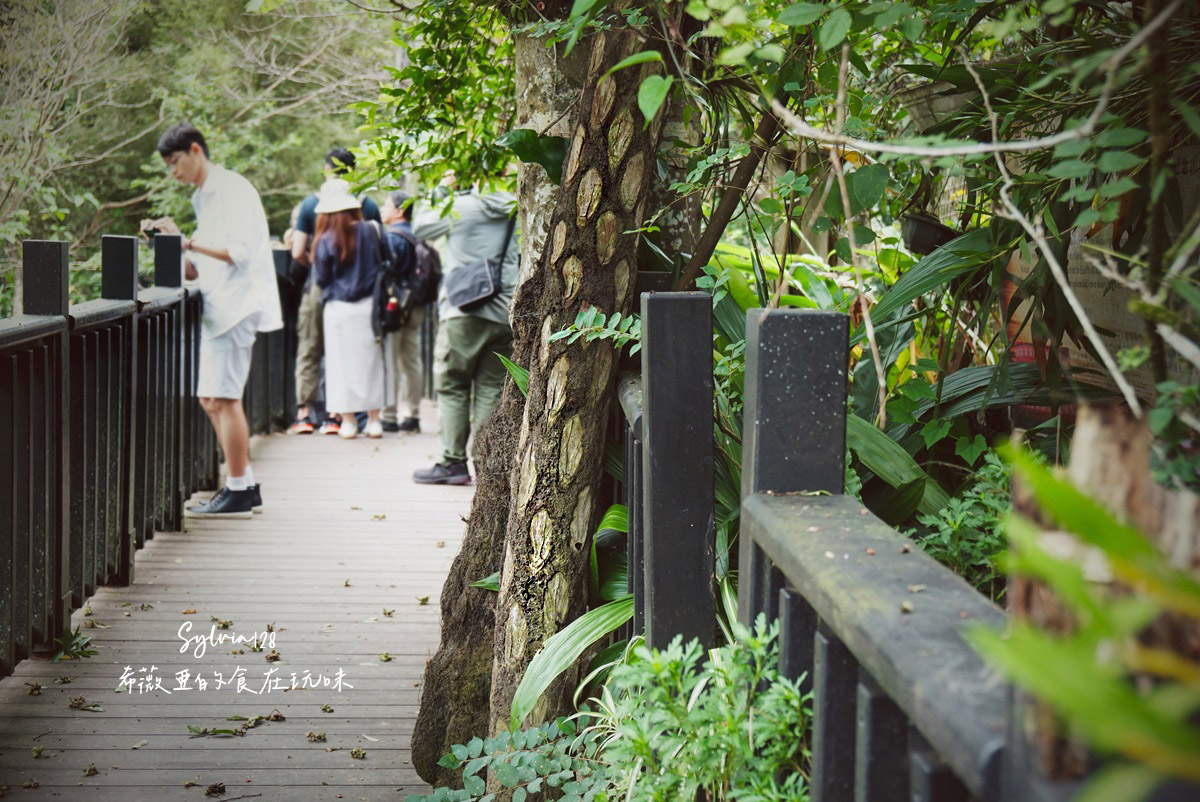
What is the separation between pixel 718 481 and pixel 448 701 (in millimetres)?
1072

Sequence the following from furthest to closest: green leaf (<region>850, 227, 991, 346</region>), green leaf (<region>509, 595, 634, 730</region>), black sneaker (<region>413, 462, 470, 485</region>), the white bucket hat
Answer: the white bucket hat < black sneaker (<region>413, 462, 470, 485</region>) < green leaf (<region>850, 227, 991, 346</region>) < green leaf (<region>509, 595, 634, 730</region>)

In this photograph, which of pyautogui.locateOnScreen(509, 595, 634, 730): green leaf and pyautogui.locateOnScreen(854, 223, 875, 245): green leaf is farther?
pyautogui.locateOnScreen(509, 595, 634, 730): green leaf

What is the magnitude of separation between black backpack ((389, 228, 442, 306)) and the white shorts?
2.29 meters

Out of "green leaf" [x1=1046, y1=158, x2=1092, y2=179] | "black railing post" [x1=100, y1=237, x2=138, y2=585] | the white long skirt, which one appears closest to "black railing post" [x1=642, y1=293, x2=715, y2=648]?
"green leaf" [x1=1046, y1=158, x2=1092, y2=179]

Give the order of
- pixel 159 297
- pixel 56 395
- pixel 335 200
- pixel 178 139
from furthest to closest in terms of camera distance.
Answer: pixel 335 200
pixel 178 139
pixel 159 297
pixel 56 395

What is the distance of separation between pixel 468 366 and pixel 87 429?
2.49 m

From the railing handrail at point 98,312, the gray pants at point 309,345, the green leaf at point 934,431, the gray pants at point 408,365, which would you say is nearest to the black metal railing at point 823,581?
the green leaf at point 934,431

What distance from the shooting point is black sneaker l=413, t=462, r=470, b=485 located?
6582 mm

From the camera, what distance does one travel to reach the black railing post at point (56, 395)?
11.3ft

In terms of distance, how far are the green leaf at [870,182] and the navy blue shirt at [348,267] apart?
5869mm

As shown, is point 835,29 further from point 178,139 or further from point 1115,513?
point 178,139

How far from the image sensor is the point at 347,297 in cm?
737

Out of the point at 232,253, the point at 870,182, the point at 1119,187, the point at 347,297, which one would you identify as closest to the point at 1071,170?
the point at 1119,187

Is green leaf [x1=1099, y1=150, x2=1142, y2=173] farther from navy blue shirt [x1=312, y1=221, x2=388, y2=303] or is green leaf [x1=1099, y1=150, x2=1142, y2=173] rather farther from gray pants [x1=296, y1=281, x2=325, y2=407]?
gray pants [x1=296, y1=281, x2=325, y2=407]
